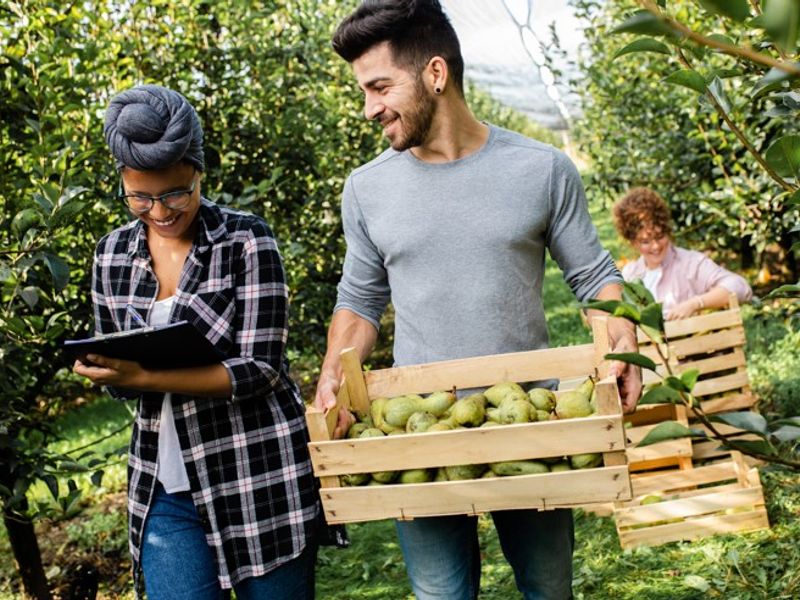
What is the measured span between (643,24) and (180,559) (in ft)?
6.47

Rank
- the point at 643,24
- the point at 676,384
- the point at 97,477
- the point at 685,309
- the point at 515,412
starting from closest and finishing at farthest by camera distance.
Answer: the point at 643,24 < the point at 676,384 < the point at 515,412 < the point at 97,477 < the point at 685,309

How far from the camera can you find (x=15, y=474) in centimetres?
322

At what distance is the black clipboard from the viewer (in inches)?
84.7

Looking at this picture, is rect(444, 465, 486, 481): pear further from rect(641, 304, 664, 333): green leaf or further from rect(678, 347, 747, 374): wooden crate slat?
rect(678, 347, 747, 374): wooden crate slat

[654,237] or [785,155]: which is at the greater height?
[654,237]

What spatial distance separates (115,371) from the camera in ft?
7.45

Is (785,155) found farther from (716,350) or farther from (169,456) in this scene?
(716,350)

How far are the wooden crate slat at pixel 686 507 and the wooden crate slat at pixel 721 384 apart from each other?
730 millimetres

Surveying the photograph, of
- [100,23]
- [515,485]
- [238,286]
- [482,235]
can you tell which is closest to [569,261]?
[482,235]

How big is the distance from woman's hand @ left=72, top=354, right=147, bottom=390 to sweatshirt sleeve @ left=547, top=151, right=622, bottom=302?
43.1 inches

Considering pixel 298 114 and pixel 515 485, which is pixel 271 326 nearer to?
pixel 515 485

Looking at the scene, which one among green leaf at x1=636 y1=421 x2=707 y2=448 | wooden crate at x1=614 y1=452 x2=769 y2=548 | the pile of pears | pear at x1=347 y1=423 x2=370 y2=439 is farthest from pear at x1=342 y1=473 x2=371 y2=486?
wooden crate at x1=614 y1=452 x2=769 y2=548

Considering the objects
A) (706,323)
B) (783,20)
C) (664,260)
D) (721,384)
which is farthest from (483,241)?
(664,260)

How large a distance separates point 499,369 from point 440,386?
154 millimetres
